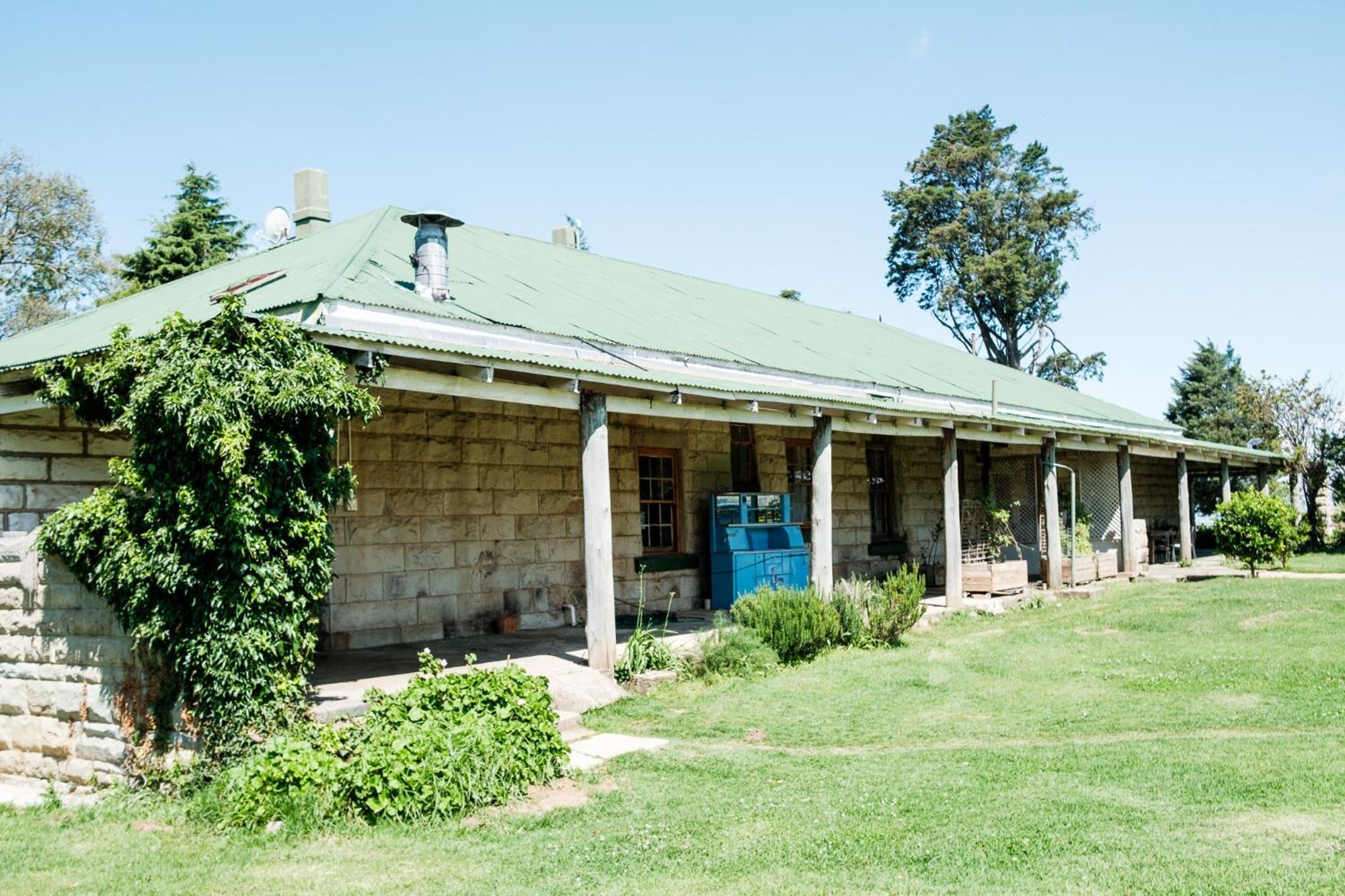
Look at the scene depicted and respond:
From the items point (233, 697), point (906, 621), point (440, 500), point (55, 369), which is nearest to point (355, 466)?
A: point (440, 500)

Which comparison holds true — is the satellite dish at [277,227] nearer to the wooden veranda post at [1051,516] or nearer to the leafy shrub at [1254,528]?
the wooden veranda post at [1051,516]

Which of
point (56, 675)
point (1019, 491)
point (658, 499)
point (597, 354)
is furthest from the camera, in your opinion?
point (1019, 491)

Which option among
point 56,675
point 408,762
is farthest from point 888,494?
point 56,675

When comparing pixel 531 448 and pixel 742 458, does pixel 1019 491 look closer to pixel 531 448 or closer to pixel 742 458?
pixel 742 458

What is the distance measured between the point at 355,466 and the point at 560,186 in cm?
857

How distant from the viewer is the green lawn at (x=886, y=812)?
5.40 metres

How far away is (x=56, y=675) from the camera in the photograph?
25.9ft

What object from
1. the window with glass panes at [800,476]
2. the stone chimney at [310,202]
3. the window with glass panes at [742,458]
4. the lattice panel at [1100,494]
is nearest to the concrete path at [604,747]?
the window with glass panes at [742,458]

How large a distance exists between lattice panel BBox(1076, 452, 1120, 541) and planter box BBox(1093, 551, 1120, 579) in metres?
0.75

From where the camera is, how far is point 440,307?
10.8 meters

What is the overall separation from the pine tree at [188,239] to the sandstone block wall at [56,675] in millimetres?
22797

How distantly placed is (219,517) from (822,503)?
7757 millimetres

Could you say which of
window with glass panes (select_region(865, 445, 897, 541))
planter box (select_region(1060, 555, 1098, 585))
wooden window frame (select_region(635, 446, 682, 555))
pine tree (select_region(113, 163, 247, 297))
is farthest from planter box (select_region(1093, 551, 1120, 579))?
pine tree (select_region(113, 163, 247, 297))

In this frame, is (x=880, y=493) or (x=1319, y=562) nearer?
(x=880, y=493)
